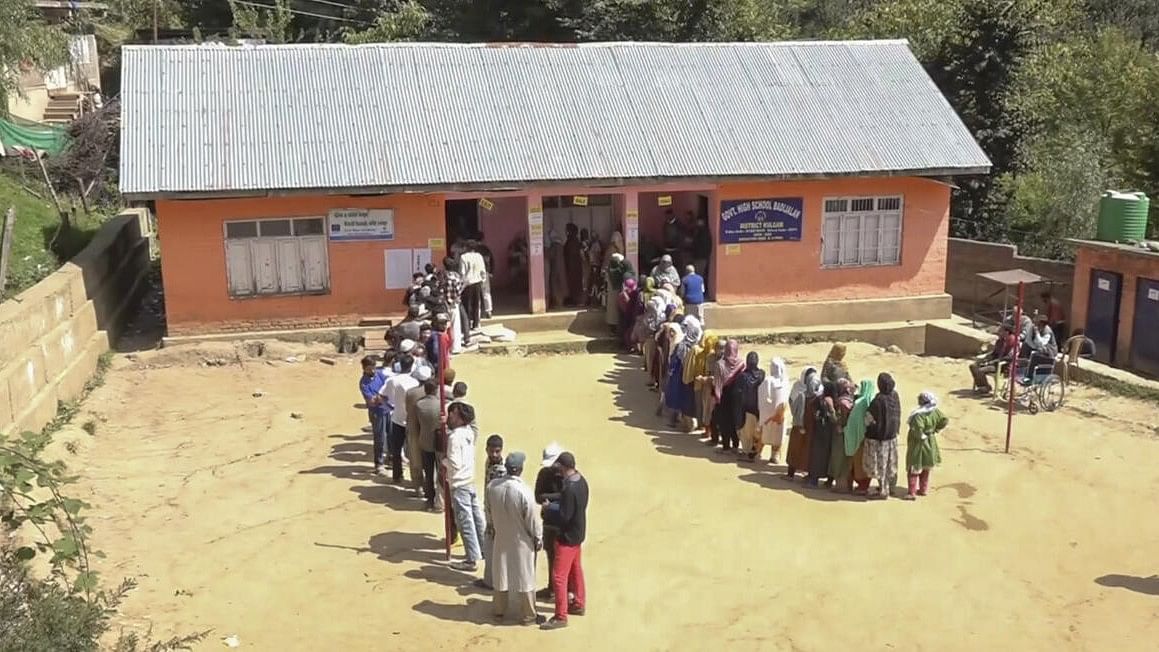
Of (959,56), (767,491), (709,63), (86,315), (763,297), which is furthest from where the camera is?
(959,56)

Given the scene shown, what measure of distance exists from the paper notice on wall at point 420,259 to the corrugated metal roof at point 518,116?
116 centimetres

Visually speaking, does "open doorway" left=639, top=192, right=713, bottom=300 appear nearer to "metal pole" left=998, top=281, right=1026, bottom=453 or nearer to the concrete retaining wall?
"metal pole" left=998, top=281, right=1026, bottom=453

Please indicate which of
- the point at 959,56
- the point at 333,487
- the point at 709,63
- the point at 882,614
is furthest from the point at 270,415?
the point at 959,56

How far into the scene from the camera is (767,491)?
12.0 metres

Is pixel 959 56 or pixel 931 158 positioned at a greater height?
pixel 959 56

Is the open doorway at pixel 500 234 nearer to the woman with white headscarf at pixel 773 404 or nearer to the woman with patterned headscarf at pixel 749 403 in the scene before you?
the woman with patterned headscarf at pixel 749 403

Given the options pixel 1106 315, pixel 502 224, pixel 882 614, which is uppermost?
pixel 502 224

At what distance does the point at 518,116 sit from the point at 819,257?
19.1 ft

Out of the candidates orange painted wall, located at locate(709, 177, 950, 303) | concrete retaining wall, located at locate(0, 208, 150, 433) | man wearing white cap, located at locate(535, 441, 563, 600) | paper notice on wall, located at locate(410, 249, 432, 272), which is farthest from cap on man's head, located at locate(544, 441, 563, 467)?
A: orange painted wall, located at locate(709, 177, 950, 303)

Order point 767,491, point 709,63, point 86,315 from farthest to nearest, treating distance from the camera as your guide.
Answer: point 709,63 → point 86,315 → point 767,491

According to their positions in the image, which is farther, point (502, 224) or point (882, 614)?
point (502, 224)

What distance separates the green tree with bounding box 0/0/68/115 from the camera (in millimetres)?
18344

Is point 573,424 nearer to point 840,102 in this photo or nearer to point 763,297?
point 763,297

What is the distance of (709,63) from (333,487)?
12.2 metres
